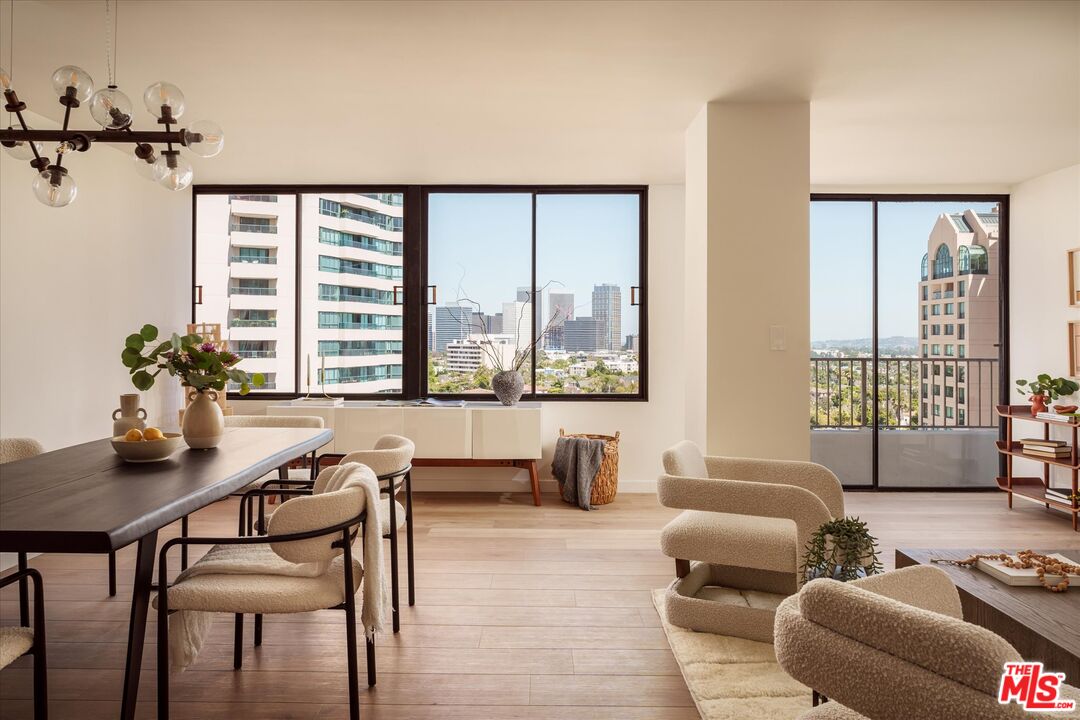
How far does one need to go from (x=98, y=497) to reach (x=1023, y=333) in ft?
20.7

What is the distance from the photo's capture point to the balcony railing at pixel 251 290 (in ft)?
18.9

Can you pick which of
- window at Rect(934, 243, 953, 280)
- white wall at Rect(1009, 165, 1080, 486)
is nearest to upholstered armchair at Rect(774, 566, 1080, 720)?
white wall at Rect(1009, 165, 1080, 486)

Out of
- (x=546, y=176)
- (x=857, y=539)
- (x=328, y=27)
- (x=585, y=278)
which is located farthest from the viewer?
(x=585, y=278)

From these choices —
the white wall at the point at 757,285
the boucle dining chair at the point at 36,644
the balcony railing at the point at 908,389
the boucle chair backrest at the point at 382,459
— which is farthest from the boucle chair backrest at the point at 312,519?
the balcony railing at the point at 908,389

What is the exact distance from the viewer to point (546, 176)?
535 cm

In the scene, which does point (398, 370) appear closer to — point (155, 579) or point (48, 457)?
point (155, 579)

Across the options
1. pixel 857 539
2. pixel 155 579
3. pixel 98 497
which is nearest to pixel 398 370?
pixel 155 579

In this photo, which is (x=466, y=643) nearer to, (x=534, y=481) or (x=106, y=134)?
(x=106, y=134)

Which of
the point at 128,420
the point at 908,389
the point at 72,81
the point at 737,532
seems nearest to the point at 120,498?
the point at 128,420

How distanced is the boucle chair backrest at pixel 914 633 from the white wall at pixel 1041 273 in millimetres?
5249

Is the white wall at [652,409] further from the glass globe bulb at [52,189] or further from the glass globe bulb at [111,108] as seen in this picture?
the glass globe bulb at [111,108]

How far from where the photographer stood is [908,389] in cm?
567

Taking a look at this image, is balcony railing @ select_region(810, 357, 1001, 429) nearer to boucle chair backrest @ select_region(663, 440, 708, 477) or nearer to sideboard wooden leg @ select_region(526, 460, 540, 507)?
sideboard wooden leg @ select_region(526, 460, 540, 507)

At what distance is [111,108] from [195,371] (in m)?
1.01
